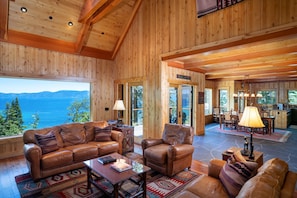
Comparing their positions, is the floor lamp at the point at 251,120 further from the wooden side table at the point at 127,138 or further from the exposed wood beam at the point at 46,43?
the exposed wood beam at the point at 46,43

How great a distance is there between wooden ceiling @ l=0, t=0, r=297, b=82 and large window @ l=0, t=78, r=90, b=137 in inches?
48.4

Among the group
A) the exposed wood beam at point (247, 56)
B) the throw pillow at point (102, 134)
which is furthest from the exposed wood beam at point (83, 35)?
the exposed wood beam at point (247, 56)

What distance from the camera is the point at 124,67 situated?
21.1ft

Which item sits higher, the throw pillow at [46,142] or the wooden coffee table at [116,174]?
the throw pillow at [46,142]

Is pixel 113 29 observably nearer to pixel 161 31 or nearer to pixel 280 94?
pixel 161 31

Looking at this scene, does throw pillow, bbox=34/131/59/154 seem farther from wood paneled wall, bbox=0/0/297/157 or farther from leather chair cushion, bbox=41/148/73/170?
wood paneled wall, bbox=0/0/297/157

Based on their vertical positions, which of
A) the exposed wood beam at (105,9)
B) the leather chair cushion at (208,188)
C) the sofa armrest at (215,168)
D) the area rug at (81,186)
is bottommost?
the area rug at (81,186)

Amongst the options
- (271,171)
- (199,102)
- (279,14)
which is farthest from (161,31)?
(271,171)

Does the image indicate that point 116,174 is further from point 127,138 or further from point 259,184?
point 127,138

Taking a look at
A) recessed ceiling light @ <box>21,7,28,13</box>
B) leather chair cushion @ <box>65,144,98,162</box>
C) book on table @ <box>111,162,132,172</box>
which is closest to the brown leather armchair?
book on table @ <box>111,162,132,172</box>

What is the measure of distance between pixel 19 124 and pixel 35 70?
1697 millimetres

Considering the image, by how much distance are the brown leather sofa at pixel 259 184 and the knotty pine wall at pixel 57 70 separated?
5.04 meters

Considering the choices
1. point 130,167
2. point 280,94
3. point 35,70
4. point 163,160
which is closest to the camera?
point 130,167

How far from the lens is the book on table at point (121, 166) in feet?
8.56
